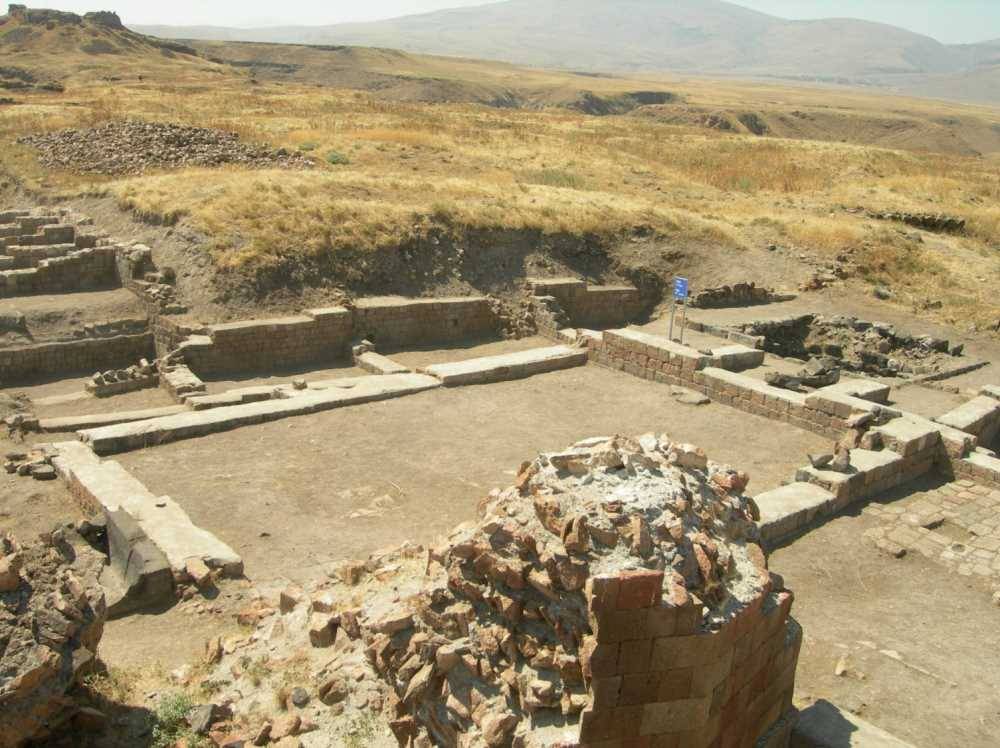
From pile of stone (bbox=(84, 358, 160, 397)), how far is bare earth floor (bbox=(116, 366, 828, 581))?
171 inches

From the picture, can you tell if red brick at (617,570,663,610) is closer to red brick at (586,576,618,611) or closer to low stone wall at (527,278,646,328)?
red brick at (586,576,618,611)

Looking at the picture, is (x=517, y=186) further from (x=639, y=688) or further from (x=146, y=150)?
A: (x=639, y=688)

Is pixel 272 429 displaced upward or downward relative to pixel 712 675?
downward

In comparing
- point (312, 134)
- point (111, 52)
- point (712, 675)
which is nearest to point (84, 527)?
point (712, 675)

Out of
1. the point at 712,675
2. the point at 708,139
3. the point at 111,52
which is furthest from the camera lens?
the point at 111,52

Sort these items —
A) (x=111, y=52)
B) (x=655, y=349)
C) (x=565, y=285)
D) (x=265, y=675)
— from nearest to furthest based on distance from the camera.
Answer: (x=265, y=675), (x=655, y=349), (x=565, y=285), (x=111, y=52)

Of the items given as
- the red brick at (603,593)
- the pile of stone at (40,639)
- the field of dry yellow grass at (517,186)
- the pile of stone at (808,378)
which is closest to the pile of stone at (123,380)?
the field of dry yellow grass at (517,186)

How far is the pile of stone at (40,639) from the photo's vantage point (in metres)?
5.06

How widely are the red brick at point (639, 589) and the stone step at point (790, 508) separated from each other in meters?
4.50

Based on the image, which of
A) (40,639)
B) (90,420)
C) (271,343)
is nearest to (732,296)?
(271,343)

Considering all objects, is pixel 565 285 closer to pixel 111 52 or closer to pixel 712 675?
pixel 712 675

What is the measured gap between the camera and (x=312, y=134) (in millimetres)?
29891

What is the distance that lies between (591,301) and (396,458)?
9.37 metres

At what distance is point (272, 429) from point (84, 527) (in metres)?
3.29
